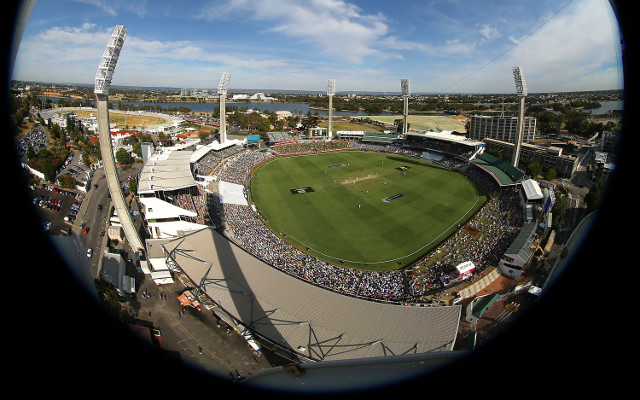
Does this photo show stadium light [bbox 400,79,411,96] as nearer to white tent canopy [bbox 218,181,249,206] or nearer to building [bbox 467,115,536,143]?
building [bbox 467,115,536,143]

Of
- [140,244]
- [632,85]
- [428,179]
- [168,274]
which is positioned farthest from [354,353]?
[428,179]

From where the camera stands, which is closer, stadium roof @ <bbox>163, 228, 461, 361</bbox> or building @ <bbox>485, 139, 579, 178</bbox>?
stadium roof @ <bbox>163, 228, 461, 361</bbox>

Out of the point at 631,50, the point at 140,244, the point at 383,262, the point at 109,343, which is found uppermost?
the point at 631,50

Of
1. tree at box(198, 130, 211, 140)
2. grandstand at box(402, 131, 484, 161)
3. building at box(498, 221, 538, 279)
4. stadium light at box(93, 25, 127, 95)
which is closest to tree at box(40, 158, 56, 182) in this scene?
stadium light at box(93, 25, 127, 95)

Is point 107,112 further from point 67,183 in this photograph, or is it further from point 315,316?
point 67,183

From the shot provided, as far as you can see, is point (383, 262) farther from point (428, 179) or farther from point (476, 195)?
point (428, 179)

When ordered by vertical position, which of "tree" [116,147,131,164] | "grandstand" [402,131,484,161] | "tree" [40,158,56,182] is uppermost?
"grandstand" [402,131,484,161]

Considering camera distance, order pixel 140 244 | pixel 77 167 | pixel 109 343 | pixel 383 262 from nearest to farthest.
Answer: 1. pixel 109 343
2. pixel 140 244
3. pixel 383 262
4. pixel 77 167
